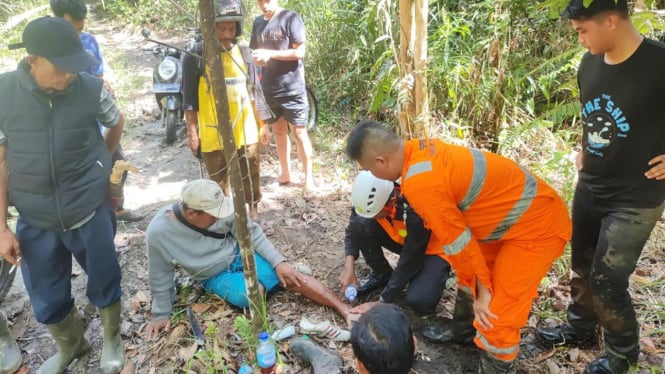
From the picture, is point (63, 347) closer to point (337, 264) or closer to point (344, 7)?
point (337, 264)

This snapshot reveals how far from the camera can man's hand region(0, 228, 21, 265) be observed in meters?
2.49

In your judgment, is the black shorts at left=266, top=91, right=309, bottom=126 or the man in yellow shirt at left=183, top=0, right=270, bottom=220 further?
the black shorts at left=266, top=91, right=309, bottom=126

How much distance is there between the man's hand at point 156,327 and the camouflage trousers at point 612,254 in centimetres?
277

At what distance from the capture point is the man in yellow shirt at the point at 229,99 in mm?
3568

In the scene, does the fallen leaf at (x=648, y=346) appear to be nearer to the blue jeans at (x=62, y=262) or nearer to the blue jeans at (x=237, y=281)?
the blue jeans at (x=237, y=281)

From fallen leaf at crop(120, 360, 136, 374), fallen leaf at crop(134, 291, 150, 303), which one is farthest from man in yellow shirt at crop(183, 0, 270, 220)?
fallen leaf at crop(120, 360, 136, 374)

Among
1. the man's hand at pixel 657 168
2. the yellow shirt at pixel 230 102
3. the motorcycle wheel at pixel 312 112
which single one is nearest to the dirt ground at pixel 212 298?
the motorcycle wheel at pixel 312 112

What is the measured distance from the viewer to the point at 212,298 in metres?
3.48

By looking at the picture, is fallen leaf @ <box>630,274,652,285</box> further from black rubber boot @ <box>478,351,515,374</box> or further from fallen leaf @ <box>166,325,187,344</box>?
fallen leaf @ <box>166,325,187,344</box>

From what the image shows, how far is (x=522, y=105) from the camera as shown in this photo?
5254 millimetres

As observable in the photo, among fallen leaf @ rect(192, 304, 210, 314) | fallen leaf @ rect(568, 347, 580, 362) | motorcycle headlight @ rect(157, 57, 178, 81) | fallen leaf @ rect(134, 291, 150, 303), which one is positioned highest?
motorcycle headlight @ rect(157, 57, 178, 81)

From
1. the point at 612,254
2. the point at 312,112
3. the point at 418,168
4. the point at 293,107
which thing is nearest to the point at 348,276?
the point at 418,168

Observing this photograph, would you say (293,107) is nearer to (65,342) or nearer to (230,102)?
(230,102)

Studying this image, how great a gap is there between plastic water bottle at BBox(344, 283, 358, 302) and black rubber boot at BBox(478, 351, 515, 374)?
108 cm
